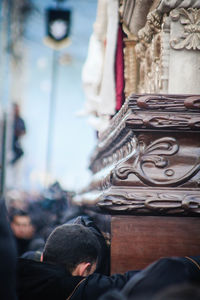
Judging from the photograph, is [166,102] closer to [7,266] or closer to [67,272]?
[67,272]

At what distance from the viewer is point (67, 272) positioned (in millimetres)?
1895

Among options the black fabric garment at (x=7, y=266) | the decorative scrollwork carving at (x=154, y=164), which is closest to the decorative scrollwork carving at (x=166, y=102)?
the decorative scrollwork carving at (x=154, y=164)

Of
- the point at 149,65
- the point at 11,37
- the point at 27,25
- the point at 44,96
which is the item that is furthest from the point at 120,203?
the point at 44,96

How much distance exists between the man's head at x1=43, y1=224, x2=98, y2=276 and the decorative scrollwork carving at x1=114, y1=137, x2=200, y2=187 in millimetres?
302

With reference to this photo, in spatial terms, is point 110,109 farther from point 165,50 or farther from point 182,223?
point 182,223

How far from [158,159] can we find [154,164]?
0.09 ft

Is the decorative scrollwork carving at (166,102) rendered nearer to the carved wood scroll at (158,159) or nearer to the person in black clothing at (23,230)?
the carved wood scroll at (158,159)

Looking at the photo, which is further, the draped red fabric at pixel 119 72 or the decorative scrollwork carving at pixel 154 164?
the draped red fabric at pixel 119 72

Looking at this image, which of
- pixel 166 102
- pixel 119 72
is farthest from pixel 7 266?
pixel 119 72

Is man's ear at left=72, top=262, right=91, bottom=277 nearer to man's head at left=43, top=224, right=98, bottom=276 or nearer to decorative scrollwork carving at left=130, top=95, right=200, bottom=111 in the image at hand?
man's head at left=43, top=224, right=98, bottom=276

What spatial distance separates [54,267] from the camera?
183 cm

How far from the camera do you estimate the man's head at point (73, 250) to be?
194 centimetres

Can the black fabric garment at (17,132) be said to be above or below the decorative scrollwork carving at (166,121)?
below

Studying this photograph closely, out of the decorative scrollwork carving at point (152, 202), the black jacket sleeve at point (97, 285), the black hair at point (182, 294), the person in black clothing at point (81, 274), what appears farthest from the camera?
the decorative scrollwork carving at point (152, 202)
